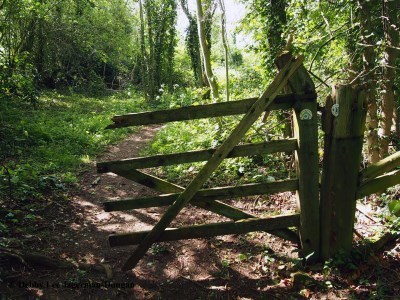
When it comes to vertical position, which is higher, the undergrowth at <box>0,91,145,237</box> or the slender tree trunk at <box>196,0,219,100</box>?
the slender tree trunk at <box>196,0,219,100</box>

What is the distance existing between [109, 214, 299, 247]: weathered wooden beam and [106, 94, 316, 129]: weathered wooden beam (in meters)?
1.26

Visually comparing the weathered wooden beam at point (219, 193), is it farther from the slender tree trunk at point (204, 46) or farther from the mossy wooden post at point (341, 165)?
the slender tree trunk at point (204, 46)

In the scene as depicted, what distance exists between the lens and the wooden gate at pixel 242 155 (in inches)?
132

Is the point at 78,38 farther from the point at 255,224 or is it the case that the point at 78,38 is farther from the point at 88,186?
the point at 255,224

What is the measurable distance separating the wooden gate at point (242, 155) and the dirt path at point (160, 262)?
368mm

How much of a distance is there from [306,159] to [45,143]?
Result: 849cm

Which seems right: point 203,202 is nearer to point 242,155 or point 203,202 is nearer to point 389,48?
point 242,155

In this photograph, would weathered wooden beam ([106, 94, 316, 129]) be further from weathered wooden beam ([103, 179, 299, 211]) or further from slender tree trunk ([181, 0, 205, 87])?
slender tree trunk ([181, 0, 205, 87])

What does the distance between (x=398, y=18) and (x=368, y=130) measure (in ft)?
5.48

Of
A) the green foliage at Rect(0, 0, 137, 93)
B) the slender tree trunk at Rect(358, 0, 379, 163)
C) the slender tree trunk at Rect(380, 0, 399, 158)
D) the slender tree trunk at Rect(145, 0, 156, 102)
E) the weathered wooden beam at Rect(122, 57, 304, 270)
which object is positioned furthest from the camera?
the slender tree trunk at Rect(145, 0, 156, 102)

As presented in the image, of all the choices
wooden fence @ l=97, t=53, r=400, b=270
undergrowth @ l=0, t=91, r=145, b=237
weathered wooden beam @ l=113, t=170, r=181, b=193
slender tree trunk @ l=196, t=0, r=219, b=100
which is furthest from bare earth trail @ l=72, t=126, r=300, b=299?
slender tree trunk @ l=196, t=0, r=219, b=100

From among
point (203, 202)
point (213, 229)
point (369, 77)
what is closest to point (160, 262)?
point (213, 229)

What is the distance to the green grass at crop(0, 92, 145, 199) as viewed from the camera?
6391 mm

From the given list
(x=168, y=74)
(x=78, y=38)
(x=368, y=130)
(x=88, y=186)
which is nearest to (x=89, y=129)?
(x=88, y=186)
